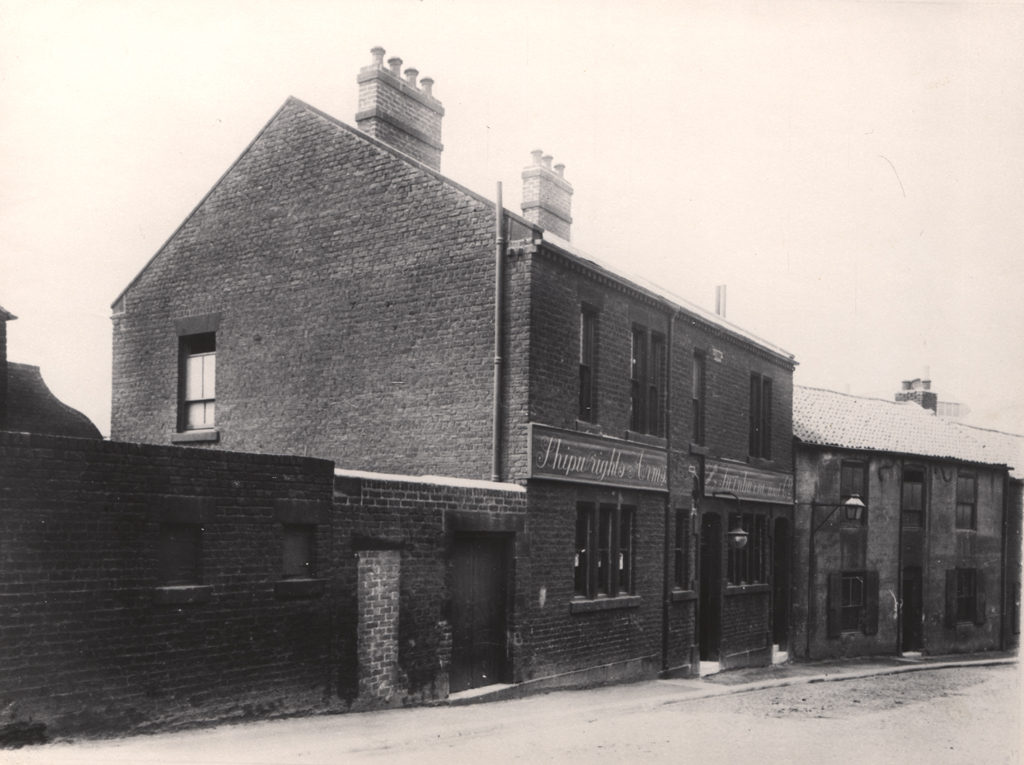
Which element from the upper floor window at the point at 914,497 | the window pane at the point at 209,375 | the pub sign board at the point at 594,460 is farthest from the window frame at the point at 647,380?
the upper floor window at the point at 914,497

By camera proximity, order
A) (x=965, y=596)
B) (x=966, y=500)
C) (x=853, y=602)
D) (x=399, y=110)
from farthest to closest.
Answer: (x=965, y=596)
(x=966, y=500)
(x=853, y=602)
(x=399, y=110)

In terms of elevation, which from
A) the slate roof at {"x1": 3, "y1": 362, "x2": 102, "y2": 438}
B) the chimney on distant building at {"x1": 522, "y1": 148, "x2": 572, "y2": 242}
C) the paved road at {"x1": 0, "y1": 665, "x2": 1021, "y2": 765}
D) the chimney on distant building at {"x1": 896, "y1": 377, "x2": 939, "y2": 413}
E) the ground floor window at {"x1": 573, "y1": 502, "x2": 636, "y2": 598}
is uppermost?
the chimney on distant building at {"x1": 522, "y1": 148, "x2": 572, "y2": 242}

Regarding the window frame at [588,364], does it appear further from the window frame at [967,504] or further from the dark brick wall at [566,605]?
→ the window frame at [967,504]

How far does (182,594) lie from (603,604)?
8402 millimetres

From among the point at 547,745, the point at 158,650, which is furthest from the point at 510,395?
the point at 158,650

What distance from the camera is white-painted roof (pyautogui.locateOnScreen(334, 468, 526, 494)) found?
40.0ft

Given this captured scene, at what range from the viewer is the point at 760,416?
77.7 feet

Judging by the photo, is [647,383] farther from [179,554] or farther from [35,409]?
[35,409]

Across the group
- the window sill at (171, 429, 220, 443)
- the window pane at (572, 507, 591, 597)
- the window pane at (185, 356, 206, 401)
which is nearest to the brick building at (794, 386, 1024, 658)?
the window pane at (572, 507, 591, 597)

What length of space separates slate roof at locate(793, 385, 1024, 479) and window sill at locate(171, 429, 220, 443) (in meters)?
14.7

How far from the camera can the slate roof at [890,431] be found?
27.4m

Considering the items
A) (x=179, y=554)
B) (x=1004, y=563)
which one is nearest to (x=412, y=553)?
(x=179, y=554)

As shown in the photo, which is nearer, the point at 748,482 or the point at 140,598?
the point at 140,598

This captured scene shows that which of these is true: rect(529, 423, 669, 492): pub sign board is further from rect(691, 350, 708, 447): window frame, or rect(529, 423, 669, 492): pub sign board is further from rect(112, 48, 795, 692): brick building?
rect(691, 350, 708, 447): window frame
